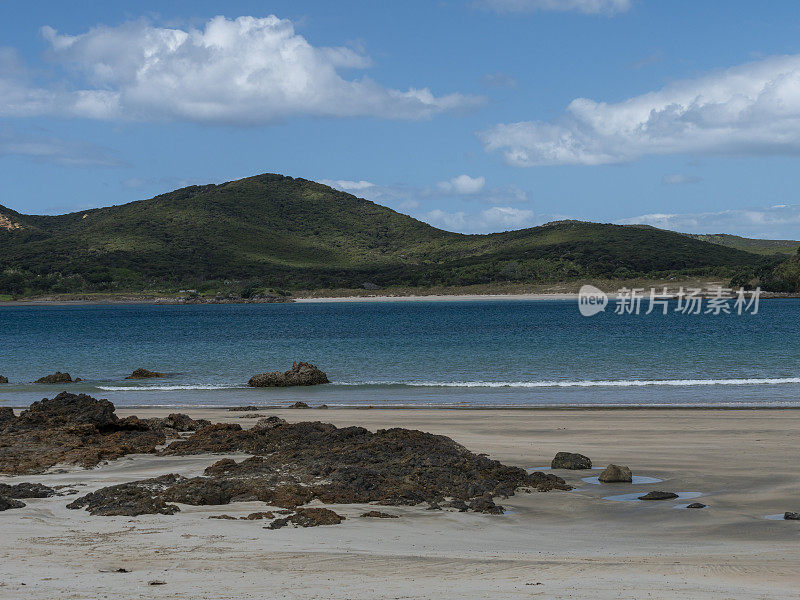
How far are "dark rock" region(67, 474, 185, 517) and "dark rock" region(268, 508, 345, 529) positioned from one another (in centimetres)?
166

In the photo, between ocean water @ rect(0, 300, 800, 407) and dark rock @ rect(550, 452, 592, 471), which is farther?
ocean water @ rect(0, 300, 800, 407)

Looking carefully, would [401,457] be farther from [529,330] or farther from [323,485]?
[529,330]

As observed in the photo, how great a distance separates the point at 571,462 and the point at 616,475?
121 cm

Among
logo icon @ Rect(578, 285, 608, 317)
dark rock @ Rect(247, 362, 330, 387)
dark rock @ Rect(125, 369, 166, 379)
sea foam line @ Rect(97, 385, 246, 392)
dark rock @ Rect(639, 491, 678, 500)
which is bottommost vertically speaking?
sea foam line @ Rect(97, 385, 246, 392)

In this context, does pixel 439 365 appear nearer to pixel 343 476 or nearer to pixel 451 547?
pixel 343 476

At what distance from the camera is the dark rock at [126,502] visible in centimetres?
1075

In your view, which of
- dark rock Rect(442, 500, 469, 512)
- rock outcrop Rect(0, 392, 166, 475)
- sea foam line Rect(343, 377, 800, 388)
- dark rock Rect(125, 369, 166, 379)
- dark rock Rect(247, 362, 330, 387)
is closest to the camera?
dark rock Rect(442, 500, 469, 512)

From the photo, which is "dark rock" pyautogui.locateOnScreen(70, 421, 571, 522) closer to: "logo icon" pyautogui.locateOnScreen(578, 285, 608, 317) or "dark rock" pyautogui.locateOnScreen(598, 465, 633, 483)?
"dark rock" pyautogui.locateOnScreen(598, 465, 633, 483)

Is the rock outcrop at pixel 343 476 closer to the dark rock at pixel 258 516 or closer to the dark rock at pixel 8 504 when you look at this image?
the dark rock at pixel 258 516

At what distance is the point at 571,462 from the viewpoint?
47.6 ft

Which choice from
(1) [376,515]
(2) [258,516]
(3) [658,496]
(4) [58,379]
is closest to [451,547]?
(1) [376,515]

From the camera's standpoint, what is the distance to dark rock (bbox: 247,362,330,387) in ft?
109

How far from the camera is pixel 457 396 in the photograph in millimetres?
28859

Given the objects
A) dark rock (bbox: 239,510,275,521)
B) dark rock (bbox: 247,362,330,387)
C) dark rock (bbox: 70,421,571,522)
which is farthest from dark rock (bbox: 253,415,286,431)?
dark rock (bbox: 247,362,330,387)
